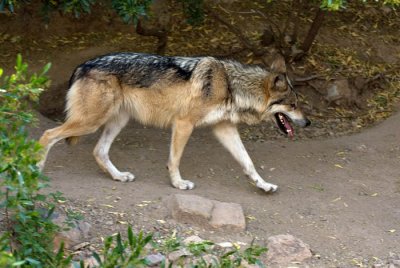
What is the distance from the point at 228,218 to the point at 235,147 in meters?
1.40

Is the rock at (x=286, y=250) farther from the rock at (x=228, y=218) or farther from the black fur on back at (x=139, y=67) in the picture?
the black fur on back at (x=139, y=67)

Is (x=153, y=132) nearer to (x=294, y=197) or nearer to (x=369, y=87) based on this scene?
(x=294, y=197)

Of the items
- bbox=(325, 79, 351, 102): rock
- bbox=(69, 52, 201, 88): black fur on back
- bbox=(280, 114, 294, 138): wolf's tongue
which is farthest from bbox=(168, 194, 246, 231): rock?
bbox=(325, 79, 351, 102): rock

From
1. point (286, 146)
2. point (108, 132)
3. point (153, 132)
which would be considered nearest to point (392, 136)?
point (286, 146)

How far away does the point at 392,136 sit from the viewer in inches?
355

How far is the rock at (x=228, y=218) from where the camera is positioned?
6.35m

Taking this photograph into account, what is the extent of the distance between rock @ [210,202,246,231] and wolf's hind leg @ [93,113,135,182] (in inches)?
54.1

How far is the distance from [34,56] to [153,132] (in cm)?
241

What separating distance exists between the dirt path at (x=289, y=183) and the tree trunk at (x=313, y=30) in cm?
167

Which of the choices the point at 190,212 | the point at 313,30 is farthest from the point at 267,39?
the point at 190,212

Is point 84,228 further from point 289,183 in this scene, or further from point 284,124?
point 284,124

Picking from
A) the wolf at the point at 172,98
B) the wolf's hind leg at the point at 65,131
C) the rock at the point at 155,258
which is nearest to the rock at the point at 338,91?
the wolf at the point at 172,98

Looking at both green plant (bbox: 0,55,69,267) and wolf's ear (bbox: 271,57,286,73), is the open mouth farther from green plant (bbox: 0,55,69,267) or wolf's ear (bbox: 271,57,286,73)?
green plant (bbox: 0,55,69,267)

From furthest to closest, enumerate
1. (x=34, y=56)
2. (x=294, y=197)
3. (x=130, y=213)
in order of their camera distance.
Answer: (x=34, y=56)
(x=294, y=197)
(x=130, y=213)
